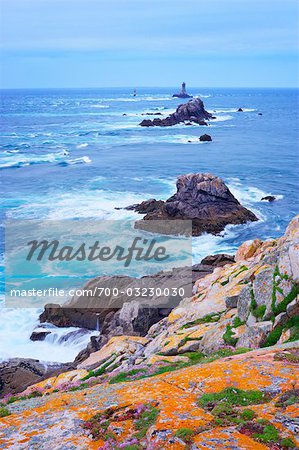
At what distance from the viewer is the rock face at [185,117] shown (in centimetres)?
14112

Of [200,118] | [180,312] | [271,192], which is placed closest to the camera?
[180,312]

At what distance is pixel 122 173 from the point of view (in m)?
74.5

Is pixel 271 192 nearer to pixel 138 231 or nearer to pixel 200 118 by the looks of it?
pixel 138 231

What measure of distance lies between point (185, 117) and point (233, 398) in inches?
5592

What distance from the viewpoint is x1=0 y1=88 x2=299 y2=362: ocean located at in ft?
147

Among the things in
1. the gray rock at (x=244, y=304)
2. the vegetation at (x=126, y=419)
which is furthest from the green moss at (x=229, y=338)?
the vegetation at (x=126, y=419)

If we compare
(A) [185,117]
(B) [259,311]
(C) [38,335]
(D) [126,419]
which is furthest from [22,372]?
(A) [185,117]

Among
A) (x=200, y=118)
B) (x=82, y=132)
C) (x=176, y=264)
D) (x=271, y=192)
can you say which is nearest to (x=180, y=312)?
(x=176, y=264)

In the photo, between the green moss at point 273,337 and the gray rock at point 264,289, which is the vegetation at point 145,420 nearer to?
the green moss at point 273,337

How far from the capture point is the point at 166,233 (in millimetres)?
48531

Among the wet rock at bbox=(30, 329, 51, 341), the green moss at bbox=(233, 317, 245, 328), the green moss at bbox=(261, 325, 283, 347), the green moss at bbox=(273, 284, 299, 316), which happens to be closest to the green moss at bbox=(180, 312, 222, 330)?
the green moss at bbox=(233, 317, 245, 328)

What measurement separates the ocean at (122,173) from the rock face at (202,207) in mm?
1599

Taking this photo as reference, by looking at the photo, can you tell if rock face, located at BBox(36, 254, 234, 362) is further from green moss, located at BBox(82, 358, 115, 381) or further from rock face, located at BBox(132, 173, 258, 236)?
rock face, located at BBox(132, 173, 258, 236)

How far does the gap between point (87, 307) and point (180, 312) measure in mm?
9658
